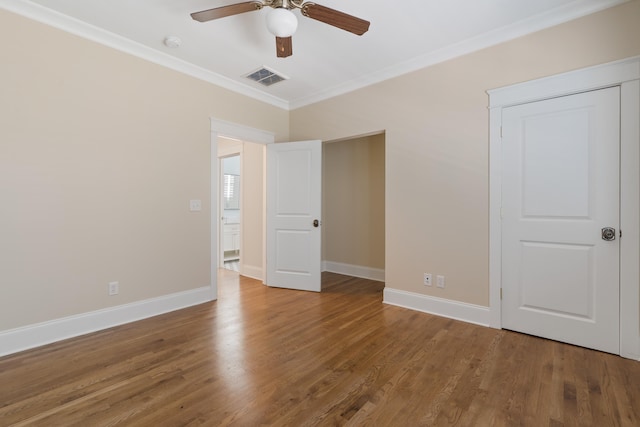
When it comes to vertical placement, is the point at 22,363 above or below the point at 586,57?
below

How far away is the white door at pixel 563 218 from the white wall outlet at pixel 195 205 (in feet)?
10.7

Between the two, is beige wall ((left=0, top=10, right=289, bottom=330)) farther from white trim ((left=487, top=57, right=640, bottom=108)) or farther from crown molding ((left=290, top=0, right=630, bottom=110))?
white trim ((left=487, top=57, right=640, bottom=108))

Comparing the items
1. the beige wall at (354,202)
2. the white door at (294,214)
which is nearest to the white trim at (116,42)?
the white door at (294,214)

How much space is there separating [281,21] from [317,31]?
28.2 inches

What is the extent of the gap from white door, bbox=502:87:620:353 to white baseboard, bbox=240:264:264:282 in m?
3.32

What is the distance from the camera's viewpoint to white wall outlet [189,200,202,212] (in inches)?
134

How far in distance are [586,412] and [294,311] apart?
7.80 feet

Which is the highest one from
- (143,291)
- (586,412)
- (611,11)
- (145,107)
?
(611,11)

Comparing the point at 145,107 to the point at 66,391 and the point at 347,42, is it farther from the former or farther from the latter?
the point at 66,391

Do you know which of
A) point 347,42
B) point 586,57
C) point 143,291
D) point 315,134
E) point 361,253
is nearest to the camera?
point 586,57

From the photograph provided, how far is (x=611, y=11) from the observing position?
2246 mm

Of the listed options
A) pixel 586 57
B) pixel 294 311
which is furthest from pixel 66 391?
pixel 586 57

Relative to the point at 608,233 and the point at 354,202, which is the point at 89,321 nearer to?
the point at 354,202

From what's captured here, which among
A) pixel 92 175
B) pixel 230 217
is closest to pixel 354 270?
pixel 230 217
